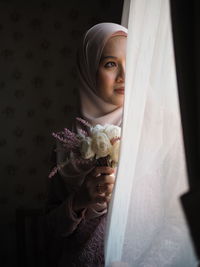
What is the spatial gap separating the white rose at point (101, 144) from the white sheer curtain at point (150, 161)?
12cm

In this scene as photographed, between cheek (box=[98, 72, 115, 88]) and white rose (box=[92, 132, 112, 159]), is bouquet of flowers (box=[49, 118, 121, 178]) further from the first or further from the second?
cheek (box=[98, 72, 115, 88])

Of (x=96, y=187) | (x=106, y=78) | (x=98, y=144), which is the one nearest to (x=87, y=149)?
(x=98, y=144)

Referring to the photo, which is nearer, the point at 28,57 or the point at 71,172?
the point at 71,172

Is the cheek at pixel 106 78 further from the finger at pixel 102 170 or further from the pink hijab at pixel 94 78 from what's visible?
the finger at pixel 102 170

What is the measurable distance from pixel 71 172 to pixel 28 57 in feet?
5.72

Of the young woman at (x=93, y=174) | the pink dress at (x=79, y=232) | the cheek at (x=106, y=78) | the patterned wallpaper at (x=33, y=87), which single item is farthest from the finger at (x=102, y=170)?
the patterned wallpaper at (x=33, y=87)

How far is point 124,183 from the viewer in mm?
762

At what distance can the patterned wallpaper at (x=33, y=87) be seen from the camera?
2586 millimetres

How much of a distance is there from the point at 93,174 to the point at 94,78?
1.01 ft

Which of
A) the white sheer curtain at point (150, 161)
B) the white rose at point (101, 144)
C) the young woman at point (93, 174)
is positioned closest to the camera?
the white sheer curtain at point (150, 161)

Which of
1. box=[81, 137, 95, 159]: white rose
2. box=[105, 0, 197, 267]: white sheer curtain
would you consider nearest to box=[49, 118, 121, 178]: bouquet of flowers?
box=[81, 137, 95, 159]: white rose

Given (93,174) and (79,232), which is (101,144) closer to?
(93,174)

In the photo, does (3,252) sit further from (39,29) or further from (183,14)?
(183,14)

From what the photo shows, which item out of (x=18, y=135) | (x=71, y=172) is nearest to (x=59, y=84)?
(x=18, y=135)
